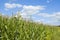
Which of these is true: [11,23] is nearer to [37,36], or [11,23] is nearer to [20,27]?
[20,27]

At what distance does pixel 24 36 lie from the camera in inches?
472

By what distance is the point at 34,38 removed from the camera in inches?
552

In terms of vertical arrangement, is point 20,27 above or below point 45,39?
above

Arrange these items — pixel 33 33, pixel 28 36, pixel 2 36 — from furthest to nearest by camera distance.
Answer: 1. pixel 33 33
2. pixel 28 36
3. pixel 2 36

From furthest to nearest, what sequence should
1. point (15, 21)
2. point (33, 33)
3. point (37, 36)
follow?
point (37, 36) → point (33, 33) → point (15, 21)

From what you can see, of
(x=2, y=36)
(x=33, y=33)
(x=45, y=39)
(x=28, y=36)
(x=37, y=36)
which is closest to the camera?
(x=2, y=36)

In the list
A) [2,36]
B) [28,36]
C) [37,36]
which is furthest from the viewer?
[37,36]

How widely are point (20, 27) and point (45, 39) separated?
6.01 m

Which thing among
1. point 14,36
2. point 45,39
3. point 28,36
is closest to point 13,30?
point 14,36

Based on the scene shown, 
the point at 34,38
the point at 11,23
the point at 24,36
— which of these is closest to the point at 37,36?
the point at 34,38

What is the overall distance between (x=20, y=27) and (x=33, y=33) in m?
2.41

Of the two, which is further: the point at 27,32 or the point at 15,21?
the point at 27,32

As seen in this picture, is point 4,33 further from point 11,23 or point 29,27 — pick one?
point 29,27

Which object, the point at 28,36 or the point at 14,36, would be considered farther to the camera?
the point at 28,36
